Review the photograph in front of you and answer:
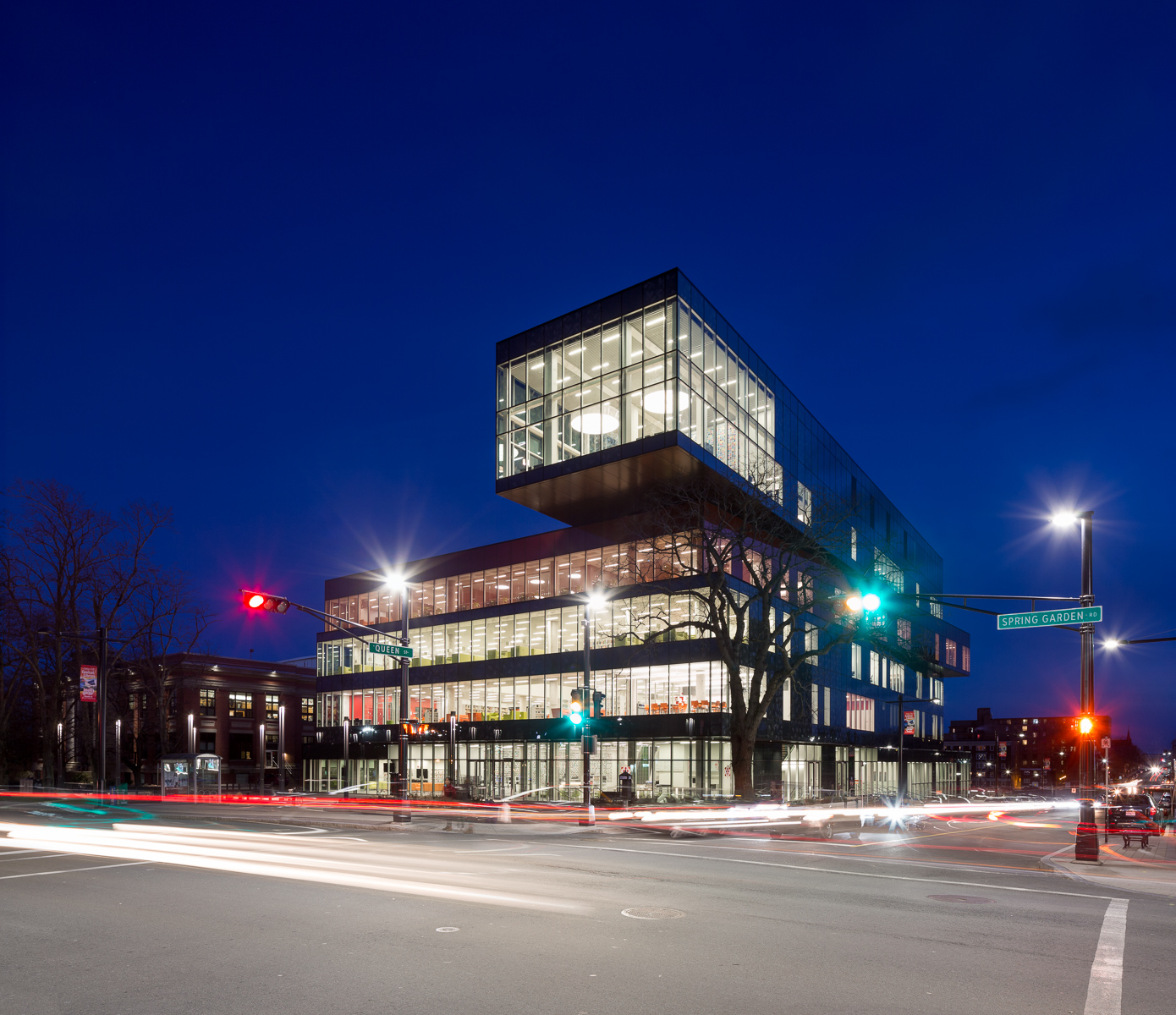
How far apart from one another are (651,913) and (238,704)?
96918 millimetres

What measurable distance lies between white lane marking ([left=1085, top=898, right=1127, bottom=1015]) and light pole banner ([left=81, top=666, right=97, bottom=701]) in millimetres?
37369

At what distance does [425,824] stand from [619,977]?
22682 millimetres

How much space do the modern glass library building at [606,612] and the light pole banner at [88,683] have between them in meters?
11.3

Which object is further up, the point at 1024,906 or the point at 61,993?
the point at 61,993

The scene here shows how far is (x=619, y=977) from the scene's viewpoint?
322 inches

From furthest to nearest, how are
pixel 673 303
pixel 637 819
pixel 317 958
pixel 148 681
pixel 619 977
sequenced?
1. pixel 148 681
2. pixel 673 303
3. pixel 637 819
4. pixel 317 958
5. pixel 619 977

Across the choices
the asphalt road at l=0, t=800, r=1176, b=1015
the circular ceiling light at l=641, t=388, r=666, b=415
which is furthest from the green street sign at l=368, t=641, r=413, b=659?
the circular ceiling light at l=641, t=388, r=666, b=415

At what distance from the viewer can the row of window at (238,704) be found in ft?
316

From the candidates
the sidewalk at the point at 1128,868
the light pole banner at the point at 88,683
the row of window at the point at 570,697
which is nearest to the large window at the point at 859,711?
the row of window at the point at 570,697

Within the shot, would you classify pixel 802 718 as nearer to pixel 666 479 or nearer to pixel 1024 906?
pixel 666 479

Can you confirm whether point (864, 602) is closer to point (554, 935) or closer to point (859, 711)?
point (554, 935)

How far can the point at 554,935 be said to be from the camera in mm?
10047

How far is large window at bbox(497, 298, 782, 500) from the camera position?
45656 millimetres

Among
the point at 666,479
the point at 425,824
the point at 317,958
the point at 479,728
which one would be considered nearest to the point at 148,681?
the point at 479,728
